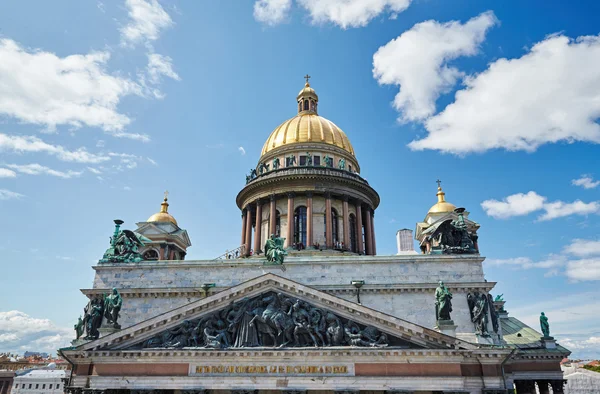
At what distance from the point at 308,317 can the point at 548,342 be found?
1787 cm

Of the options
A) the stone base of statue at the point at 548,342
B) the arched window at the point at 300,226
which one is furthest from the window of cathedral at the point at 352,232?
the stone base of statue at the point at 548,342

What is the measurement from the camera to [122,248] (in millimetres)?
31641

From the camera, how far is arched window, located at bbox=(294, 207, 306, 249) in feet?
127

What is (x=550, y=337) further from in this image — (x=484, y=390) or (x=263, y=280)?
(x=263, y=280)

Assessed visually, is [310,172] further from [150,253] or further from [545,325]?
[545,325]

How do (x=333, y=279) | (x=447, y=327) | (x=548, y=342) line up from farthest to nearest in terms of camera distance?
1. (x=548, y=342)
2. (x=333, y=279)
3. (x=447, y=327)

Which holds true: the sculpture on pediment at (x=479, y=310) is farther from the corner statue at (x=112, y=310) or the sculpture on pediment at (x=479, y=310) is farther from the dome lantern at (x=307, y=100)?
the dome lantern at (x=307, y=100)

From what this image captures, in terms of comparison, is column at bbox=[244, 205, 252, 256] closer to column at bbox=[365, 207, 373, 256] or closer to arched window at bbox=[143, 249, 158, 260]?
arched window at bbox=[143, 249, 158, 260]

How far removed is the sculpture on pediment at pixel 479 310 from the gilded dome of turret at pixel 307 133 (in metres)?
20.6

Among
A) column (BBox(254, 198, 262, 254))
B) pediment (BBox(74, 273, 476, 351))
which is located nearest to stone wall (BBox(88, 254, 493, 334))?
pediment (BBox(74, 273, 476, 351))

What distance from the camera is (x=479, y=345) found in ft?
72.6

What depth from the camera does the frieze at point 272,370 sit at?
72.9ft

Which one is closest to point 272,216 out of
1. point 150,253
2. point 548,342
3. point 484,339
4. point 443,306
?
point 150,253

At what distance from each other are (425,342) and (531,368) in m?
12.3
